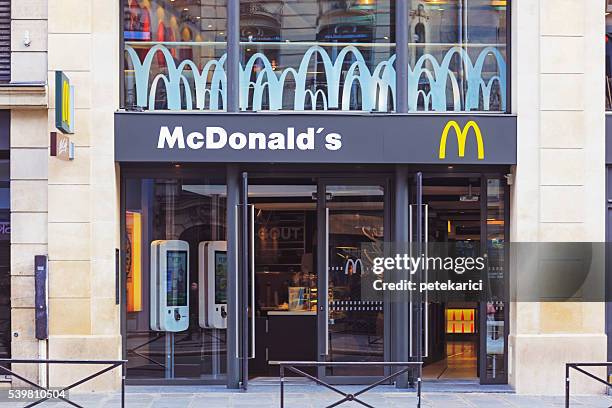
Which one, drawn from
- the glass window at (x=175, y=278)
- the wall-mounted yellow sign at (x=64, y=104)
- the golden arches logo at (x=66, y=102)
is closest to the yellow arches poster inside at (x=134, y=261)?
the glass window at (x=175, y=278)

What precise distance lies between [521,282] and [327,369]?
9.50 feet

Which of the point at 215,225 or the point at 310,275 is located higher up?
the point at 215,225

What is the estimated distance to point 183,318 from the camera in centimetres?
1159

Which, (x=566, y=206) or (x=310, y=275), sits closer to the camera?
(x=566, y=206)

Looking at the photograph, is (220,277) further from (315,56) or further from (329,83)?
(315,56)

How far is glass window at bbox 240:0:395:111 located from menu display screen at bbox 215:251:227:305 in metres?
2.10

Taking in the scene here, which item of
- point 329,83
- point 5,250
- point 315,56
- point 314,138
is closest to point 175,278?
point 5,250

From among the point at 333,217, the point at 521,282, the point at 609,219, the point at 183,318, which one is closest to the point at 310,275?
the point at 333,217

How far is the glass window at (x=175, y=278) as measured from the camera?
1152 cm

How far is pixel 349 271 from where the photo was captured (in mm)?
11648

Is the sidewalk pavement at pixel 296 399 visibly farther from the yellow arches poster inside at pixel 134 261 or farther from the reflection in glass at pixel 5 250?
the reflection in glass at pixel 5 250

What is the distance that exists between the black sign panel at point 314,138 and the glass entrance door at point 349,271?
0.73 meters

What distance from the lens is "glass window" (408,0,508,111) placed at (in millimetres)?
11555

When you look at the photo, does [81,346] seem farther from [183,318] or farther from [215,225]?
[215,225]
